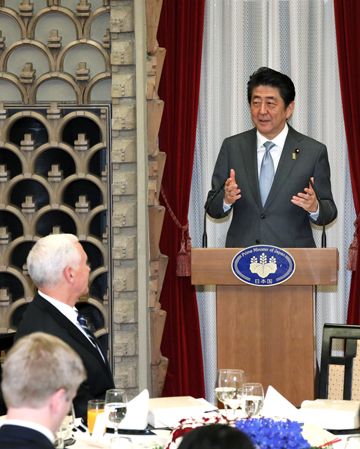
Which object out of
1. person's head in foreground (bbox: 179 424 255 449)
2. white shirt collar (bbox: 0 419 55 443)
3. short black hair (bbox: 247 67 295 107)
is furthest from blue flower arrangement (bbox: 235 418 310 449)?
short black hair (bbox: 247 67 295 107)

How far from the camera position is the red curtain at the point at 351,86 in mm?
6555

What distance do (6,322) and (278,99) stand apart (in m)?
1.99

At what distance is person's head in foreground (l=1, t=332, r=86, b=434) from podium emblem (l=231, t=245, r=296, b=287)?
8.14ft

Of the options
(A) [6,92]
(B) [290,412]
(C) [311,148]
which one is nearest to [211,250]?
(C) [311,148]

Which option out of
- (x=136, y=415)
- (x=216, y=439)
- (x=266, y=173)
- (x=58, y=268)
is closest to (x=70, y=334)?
(x=58, y=268)

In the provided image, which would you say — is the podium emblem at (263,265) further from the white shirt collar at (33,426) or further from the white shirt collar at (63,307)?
the white shirt collar at (33,426)

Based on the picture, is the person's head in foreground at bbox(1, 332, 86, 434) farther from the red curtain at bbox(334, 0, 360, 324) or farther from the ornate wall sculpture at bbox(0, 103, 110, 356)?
the red curtain at bbox(334, 0, 360, 324)

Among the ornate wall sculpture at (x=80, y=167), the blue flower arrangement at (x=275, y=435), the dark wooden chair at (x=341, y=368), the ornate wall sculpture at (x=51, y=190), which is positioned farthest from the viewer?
the ornate wall sculpture at (x=51, y=190)

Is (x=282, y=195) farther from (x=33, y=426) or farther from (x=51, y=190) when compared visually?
(x=33, y=426)

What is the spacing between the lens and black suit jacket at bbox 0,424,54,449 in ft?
7.37

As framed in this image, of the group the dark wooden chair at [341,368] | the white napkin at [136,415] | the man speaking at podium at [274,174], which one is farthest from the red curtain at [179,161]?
the white napkin at [136,415]

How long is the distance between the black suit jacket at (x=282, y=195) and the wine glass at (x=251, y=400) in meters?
2.13

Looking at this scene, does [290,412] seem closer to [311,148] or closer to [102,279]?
[311,148]

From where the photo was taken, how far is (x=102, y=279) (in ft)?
19.8
